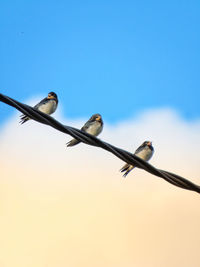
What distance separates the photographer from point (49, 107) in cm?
982

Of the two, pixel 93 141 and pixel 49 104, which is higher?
A: pixel 49 104

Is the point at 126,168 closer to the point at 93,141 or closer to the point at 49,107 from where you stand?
the point at 49,107

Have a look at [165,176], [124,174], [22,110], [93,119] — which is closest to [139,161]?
[165,176]

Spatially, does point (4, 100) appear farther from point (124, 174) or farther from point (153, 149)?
point (153, 149)

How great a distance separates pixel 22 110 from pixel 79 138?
530mm

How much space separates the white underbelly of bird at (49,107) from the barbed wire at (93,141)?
4614mm

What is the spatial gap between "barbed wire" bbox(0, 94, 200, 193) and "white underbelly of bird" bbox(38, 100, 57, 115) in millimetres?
4614

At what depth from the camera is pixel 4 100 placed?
4.81 meters

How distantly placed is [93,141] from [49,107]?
15.4ft

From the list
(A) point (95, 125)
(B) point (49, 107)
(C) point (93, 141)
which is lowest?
(C) point (93, 141)

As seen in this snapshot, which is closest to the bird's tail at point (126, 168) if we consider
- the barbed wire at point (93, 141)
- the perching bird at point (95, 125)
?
the perching bird at point (95, 125)

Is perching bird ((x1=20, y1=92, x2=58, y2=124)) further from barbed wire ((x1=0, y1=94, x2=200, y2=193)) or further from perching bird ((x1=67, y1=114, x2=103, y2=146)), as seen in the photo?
barbed wire ((x1=0, y1=94, x2=200, y2=193))

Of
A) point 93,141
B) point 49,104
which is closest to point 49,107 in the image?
point 49,104

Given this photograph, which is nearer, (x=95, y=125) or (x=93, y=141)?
(x=93, y=141)
